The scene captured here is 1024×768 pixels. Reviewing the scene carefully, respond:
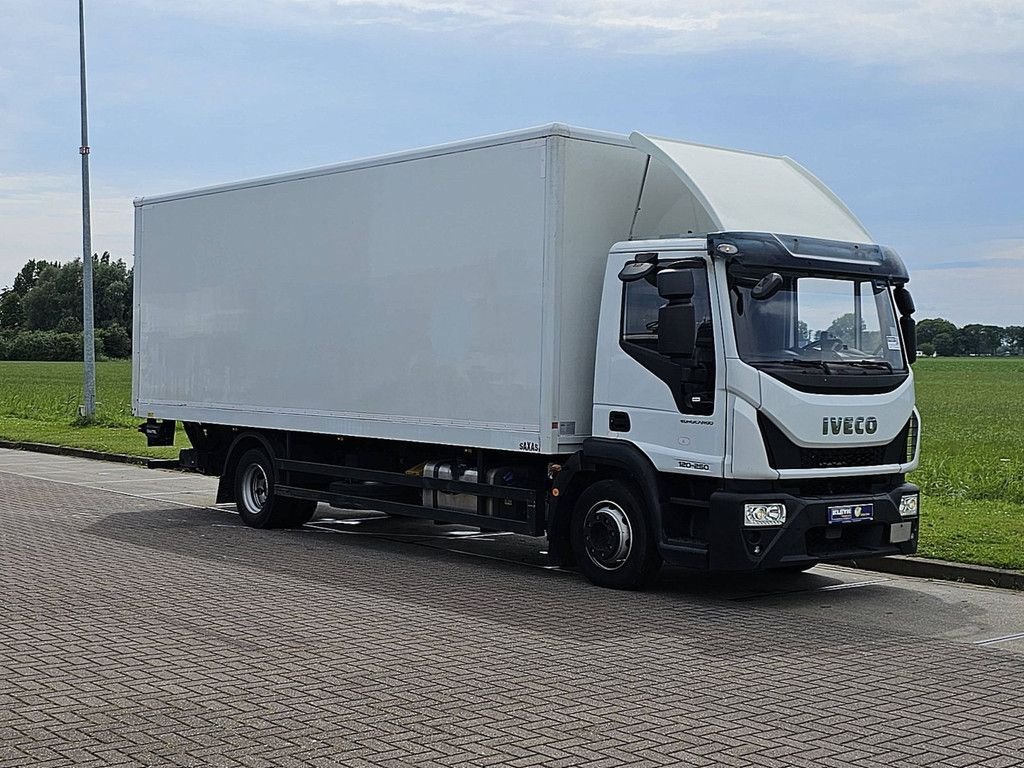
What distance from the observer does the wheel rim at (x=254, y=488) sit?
1495cm

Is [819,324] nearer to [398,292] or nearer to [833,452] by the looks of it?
[833,452]

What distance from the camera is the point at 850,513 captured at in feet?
34.7

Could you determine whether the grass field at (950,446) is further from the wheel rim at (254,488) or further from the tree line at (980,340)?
the tree line at (980,340)

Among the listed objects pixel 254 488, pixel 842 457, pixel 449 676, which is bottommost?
pixel 449 676

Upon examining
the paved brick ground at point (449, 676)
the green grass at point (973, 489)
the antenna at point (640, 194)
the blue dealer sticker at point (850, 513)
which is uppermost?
the antenna at point (640, 194)

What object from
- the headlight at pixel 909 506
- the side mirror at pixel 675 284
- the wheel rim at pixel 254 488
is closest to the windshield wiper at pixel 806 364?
the side mirror at pixel 675 284

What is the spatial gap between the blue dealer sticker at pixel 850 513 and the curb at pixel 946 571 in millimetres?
838

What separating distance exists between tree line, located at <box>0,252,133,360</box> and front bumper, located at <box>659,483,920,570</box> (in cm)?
9412

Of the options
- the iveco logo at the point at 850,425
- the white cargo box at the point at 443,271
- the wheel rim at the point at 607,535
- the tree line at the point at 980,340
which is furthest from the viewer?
the tree line at the point at 980,340

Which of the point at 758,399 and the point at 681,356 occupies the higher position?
the point at 681,356

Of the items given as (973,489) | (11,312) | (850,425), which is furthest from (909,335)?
(11,312)

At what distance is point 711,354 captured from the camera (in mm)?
10250

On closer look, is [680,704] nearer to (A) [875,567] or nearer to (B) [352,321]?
(A) [875,567]

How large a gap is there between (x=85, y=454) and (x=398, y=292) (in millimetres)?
13796
